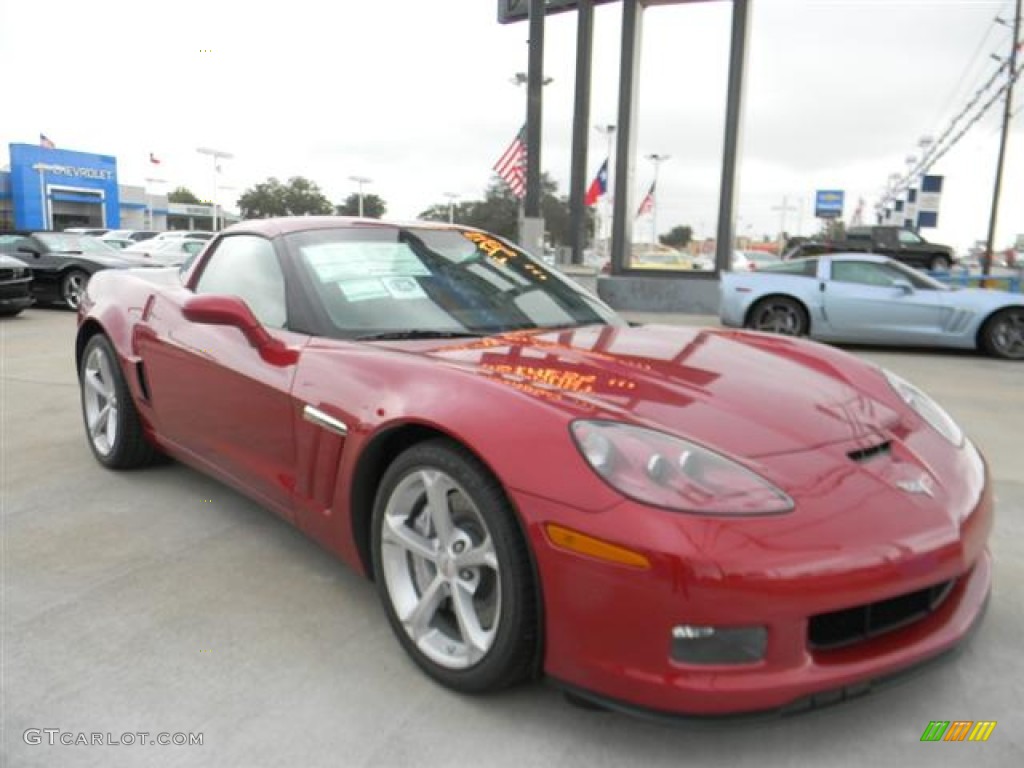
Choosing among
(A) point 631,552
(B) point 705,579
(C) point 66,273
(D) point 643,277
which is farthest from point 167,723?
(D) point 643,277

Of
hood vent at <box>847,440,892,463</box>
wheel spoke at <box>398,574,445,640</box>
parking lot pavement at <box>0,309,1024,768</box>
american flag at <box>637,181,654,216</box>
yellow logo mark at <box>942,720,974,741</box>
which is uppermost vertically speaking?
american flag at <box>637,181,654,216</box>

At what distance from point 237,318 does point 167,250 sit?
633 inches

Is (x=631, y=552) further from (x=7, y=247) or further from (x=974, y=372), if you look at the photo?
(x=7, y=247)

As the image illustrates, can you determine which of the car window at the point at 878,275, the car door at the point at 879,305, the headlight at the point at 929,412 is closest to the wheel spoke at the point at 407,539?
the headlight at the point at 929,412

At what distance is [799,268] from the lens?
9.91 meters

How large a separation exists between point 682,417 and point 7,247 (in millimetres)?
13778

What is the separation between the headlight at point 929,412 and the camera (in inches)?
93.2

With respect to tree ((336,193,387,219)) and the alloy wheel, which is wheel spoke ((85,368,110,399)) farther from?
tree ((336,193,387,219))

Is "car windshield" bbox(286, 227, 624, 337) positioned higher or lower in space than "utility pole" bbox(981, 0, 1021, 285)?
lower

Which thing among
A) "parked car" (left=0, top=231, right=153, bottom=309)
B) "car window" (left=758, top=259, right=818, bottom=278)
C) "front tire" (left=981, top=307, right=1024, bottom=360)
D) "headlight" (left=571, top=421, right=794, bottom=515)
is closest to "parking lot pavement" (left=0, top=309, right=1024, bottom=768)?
"headlight" (left=571, top=421, right=794, bottom=515)

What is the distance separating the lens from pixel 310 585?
278 centimetres

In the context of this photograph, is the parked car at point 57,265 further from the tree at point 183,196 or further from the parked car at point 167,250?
the tree at point 183,196

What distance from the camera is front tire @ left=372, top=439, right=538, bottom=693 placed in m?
1.88

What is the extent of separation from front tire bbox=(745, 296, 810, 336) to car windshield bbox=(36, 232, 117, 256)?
33.6ft
